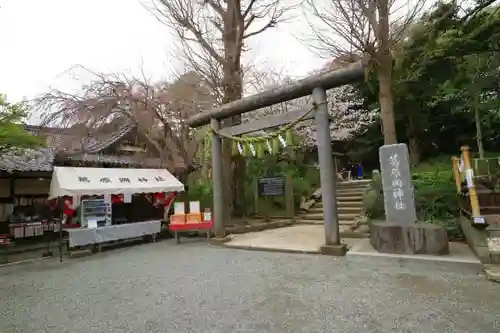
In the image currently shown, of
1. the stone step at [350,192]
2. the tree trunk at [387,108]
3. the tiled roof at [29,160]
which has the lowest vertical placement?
the stone step at [350,192]

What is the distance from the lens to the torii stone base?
551 cm

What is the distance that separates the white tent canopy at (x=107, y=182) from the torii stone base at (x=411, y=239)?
7.67 m

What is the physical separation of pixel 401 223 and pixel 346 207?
664cm

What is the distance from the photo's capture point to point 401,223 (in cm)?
591

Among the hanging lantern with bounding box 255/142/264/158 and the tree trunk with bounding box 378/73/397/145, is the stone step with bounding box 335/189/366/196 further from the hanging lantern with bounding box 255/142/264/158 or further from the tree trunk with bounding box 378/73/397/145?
the hanging lantern with bounding box 255/142/264/158

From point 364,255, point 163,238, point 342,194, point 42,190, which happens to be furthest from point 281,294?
point 42,190

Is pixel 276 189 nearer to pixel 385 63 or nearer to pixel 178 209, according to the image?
pixel 178 209

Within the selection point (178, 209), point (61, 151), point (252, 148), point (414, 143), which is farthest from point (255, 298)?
point (414, 143)

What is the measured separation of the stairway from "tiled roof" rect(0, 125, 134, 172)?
931 centimetres

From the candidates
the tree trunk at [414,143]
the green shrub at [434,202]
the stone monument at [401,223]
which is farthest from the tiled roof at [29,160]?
the tree trunk at [414,143]

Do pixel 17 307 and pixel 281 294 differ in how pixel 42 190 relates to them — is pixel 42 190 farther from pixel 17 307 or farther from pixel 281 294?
pixel 281 294

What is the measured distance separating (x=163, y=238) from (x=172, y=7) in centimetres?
865

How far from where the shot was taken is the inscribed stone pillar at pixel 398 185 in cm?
605

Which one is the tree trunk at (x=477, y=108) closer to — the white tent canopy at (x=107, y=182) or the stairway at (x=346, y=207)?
the stairway at (x=346, y=207)
